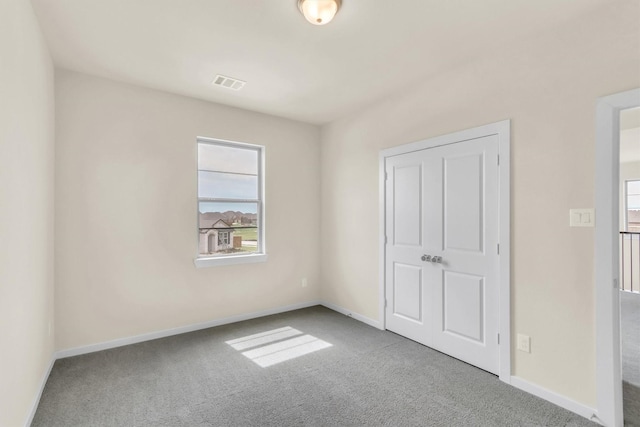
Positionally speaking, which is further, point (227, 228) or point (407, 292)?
point (227, 228)

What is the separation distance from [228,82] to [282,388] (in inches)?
113

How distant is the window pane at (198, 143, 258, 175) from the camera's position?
384 centimetres

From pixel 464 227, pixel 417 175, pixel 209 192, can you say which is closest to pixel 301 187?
pixel 209 192

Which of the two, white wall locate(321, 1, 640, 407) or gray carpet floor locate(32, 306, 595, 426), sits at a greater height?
white wall locate(321, 1, 640, 407)

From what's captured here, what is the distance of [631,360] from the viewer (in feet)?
9.41

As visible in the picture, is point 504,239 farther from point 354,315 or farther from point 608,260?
point 354,315

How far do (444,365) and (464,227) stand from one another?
4.12 feet

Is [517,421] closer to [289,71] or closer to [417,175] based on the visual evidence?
[417,175]

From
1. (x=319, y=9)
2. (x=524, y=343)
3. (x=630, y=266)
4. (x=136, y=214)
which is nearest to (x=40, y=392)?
(x=136, y=214)

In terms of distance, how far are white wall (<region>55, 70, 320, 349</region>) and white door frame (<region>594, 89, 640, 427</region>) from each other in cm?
334

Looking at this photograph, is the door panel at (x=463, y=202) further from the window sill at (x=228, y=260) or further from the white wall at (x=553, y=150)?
the window sill at (x=228, y=260)

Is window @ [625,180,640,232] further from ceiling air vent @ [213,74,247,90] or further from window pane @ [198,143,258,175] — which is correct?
ceiling air vent @ [213,74,247,90]

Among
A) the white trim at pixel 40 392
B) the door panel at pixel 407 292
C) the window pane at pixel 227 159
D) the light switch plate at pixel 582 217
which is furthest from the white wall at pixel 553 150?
the white trim at pixel 40 392

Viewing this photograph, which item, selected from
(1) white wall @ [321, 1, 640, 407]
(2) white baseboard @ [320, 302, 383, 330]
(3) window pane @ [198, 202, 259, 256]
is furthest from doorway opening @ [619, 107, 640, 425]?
(3) window pane @ [198, 202, 259, 256]
